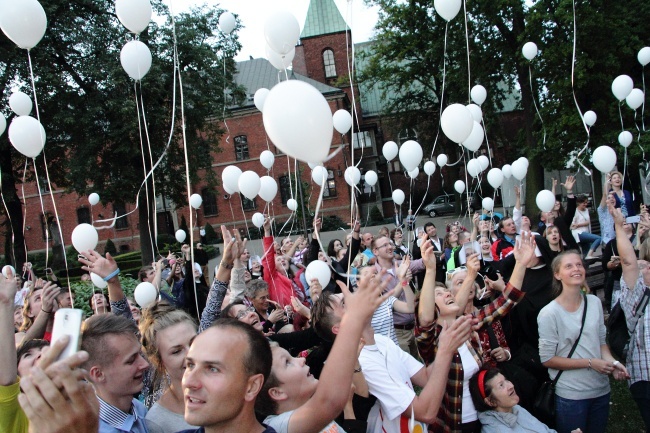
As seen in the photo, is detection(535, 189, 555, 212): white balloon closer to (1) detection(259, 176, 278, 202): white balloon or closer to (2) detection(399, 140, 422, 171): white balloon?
(2) detection(399, 140, 422, 171): white balloon

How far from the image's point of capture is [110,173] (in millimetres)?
19438

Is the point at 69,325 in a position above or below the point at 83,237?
below

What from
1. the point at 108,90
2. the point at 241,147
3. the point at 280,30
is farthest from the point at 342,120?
the point at 241,147

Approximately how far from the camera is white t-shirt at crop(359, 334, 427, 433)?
2469 millimetres

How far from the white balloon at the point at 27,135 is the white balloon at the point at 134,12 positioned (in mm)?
1355

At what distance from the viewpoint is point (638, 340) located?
328 centimetres

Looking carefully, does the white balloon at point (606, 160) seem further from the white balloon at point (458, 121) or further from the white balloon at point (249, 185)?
the white balloon at point (249, 185)

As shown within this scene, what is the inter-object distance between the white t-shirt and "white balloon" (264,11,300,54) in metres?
2.37

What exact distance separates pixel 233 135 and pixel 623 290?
33.9m

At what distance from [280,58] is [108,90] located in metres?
15.5

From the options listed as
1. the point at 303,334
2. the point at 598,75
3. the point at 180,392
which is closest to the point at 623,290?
the point at 303,334

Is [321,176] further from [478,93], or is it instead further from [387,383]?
[387,383]

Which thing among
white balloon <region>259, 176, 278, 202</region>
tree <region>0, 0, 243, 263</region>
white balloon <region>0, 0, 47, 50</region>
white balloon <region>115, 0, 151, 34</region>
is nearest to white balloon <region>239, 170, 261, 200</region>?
white balloon <region>259, 176, 278, 202</region>

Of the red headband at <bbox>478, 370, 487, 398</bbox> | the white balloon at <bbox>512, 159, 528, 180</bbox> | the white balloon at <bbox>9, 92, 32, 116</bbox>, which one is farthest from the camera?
the white balloon at <bbox>512, 159, 528, 180</bbox>
